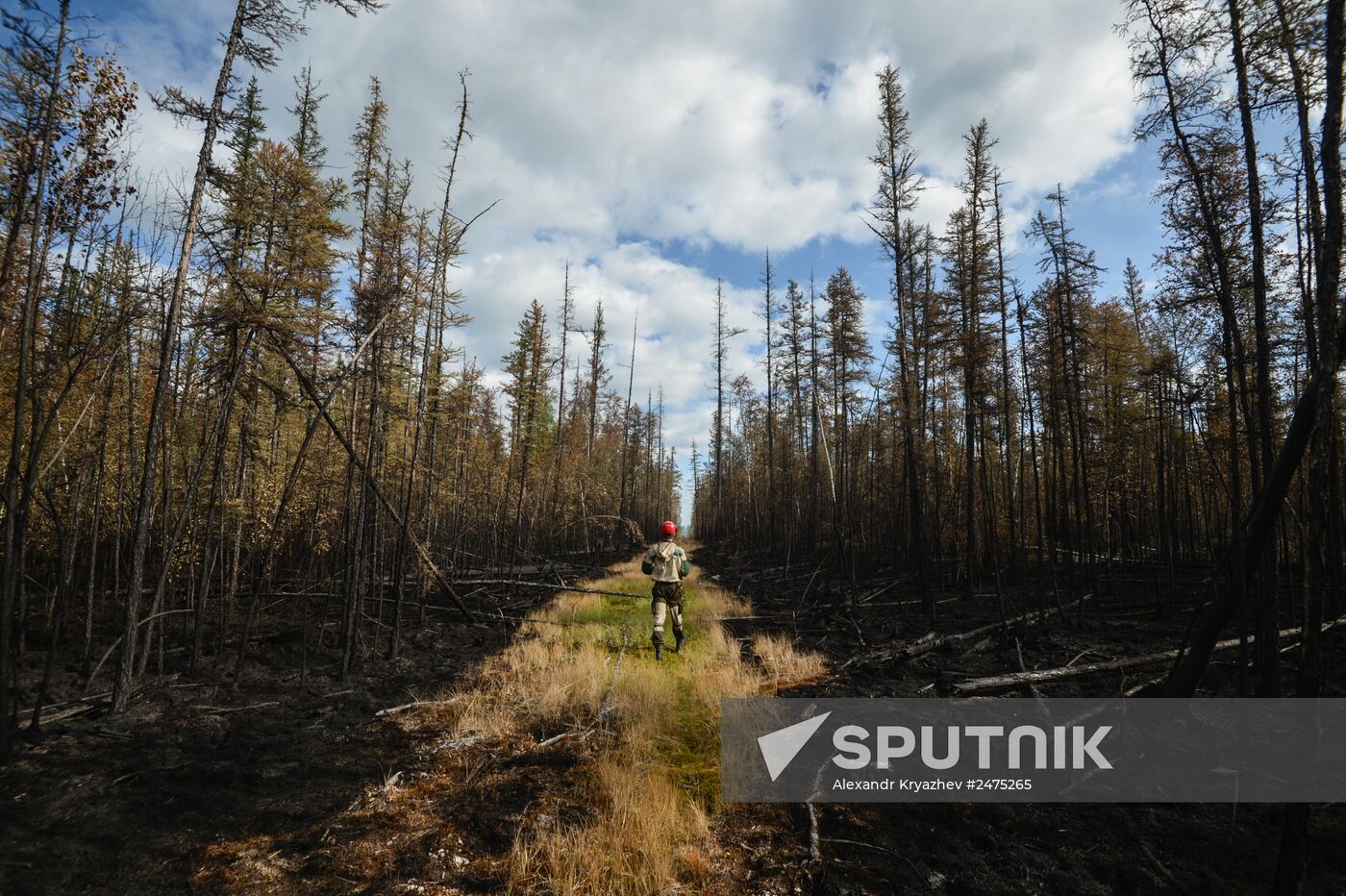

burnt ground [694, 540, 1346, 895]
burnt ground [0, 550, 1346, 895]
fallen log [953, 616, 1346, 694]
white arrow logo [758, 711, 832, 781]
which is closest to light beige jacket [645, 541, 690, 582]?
burnt ground [0, 550, 1346, 895]

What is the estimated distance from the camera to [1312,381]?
11.7 feet

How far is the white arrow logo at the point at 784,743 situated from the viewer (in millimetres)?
5031

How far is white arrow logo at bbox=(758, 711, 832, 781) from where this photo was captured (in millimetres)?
5031

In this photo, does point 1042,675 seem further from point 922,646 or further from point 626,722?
point 626,722

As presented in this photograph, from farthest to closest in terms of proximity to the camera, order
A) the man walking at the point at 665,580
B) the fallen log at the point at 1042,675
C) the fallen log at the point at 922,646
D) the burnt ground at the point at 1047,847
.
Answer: the man walking at the point at 665,580 → the fallen log at the point at 922,646 → the fallen log at the point at 1042,675 → the burnt ground at the point at 1047,847

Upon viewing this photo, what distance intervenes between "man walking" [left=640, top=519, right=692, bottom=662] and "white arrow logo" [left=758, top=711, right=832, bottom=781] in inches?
152

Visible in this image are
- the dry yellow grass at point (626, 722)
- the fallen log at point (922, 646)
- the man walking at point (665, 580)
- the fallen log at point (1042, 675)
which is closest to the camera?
the dry yellow grass at point (626, 722)

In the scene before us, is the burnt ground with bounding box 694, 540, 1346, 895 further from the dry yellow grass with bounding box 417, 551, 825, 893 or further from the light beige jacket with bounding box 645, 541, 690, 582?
the light beige jacket with bounding box 645, 541, 690, 582

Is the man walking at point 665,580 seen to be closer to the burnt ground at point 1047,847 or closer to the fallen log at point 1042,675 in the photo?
the fallen log at point 1042,675

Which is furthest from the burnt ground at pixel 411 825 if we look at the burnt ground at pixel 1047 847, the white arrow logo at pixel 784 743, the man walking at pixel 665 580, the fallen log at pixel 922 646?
the man walking at pixel 665 580

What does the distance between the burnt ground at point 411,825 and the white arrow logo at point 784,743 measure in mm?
702

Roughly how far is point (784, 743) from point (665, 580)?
13.7 ft

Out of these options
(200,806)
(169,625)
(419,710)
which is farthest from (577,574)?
(200,806)

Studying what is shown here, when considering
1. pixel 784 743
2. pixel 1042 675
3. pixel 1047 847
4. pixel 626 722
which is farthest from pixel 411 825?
pixel 1042 675
